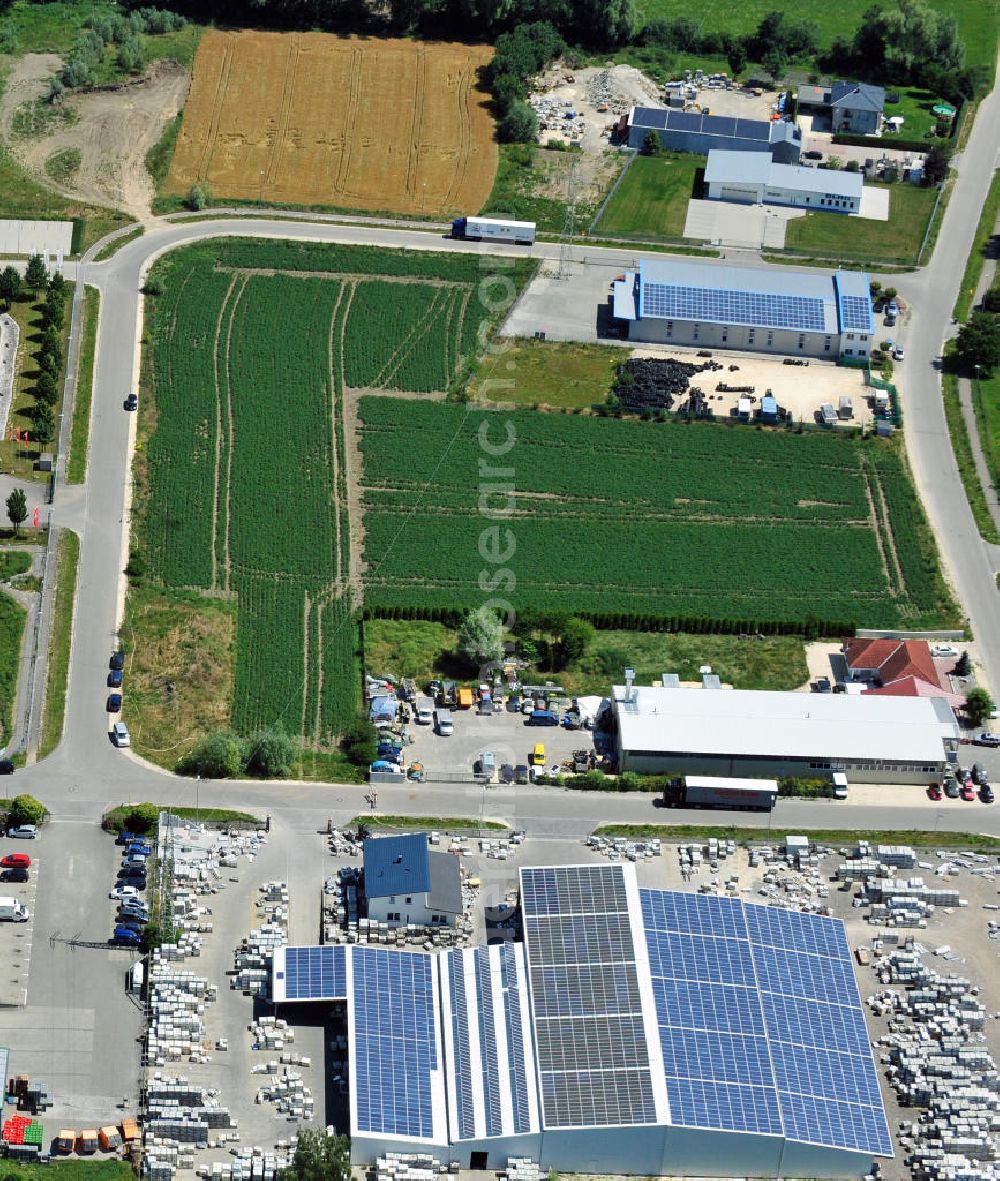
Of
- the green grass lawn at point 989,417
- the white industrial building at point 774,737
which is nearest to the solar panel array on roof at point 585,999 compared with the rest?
the white industrial building at point 774,737

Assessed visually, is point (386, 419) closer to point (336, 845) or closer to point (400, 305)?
point (400, 305)

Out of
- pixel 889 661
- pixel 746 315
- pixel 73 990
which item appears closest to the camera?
pixel 73 990

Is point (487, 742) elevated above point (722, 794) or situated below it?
above

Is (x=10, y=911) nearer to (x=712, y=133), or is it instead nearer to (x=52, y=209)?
(x=52, y=209)

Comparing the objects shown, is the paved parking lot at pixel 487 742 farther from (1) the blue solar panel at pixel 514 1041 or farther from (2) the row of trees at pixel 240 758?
(1) the blue solar panel at pixel 514 1041

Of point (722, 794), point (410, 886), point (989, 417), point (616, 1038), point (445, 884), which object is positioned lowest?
point (616, 1038)

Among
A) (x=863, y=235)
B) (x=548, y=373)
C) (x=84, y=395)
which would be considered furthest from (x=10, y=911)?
(x=863, y=235)

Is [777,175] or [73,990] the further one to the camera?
[777,175]
